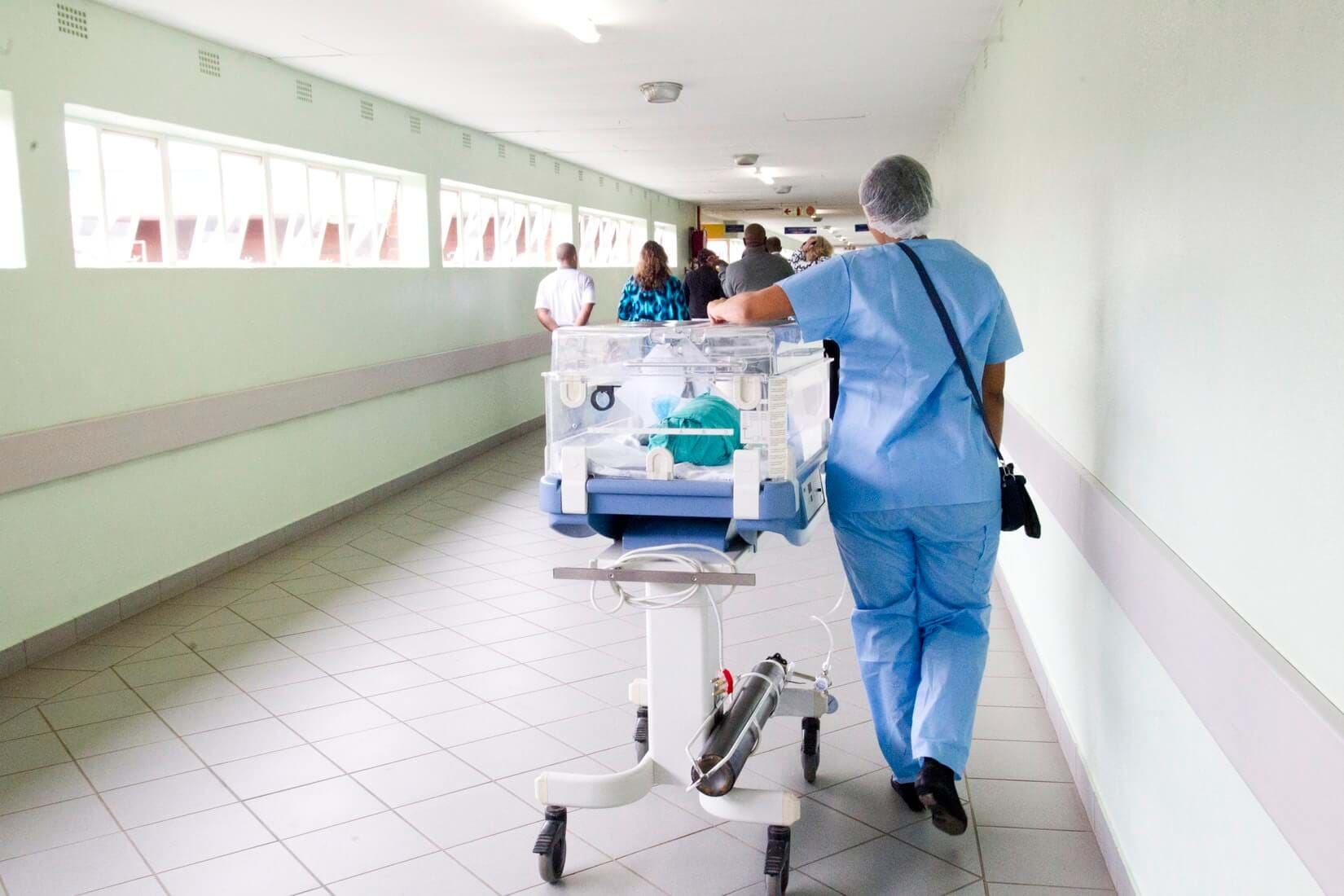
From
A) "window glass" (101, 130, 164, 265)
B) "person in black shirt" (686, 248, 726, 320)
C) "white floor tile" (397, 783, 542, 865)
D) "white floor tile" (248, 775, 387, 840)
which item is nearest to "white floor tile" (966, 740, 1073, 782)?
"white floor tile" (397, 783, 542, 865)

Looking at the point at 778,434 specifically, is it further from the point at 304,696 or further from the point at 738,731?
the point at 304,696

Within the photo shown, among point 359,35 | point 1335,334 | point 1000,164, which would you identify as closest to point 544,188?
point 359,35

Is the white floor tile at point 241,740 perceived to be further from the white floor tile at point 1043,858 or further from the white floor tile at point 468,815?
the white floor tile at point 1043,858

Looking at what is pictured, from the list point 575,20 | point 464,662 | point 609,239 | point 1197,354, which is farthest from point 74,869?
point 609,239

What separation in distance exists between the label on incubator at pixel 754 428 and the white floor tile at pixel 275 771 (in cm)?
168

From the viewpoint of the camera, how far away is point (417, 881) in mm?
2664

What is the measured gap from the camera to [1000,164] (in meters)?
5.50

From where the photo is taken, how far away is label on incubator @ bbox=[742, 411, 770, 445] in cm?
Result: 248

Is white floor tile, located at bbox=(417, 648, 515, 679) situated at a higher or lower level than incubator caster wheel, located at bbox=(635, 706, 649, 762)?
lower

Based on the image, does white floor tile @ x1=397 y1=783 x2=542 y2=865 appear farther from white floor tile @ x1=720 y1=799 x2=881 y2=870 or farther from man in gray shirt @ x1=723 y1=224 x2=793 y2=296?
man in gray shirt @ x1=723 y1=224 x2=793 y2=296

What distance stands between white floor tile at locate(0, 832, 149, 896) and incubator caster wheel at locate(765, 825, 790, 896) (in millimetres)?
1519

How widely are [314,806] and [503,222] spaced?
319 inches

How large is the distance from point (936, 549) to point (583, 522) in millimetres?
895

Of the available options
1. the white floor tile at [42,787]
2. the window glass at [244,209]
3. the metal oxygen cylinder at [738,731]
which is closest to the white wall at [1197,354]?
the metal oxygen cylinder at [738,731]
